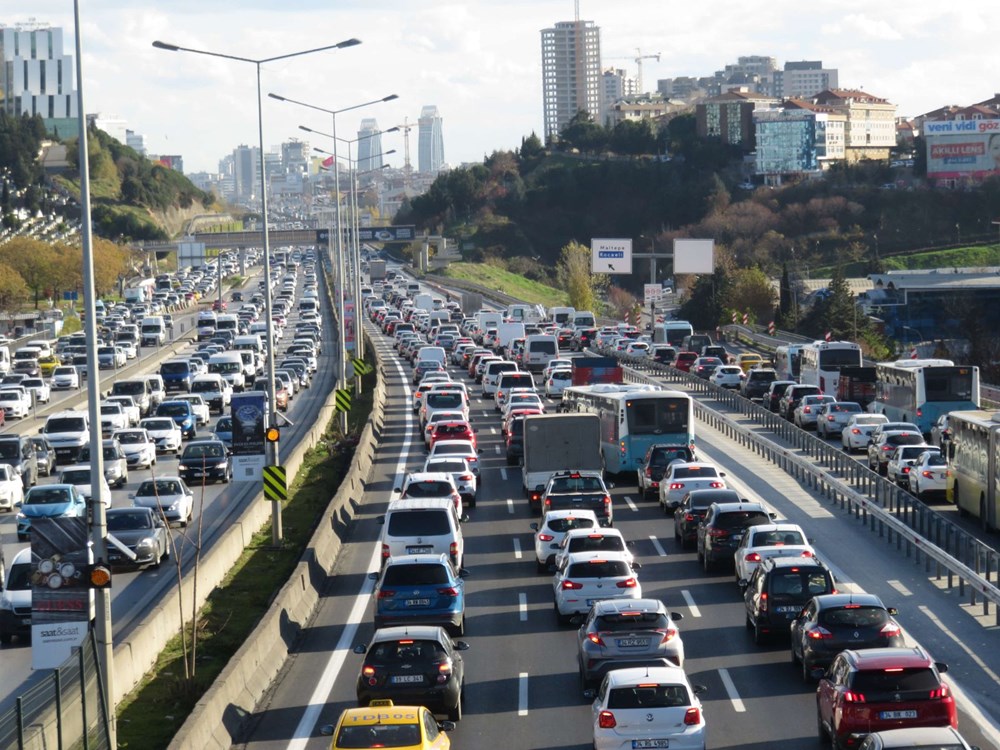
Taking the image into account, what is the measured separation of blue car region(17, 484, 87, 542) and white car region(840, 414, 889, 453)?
2421cm

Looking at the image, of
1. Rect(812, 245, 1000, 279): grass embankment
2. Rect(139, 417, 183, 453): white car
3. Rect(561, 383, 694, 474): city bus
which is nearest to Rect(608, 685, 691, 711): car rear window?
Rect(561, 383, 694, 474): city bus

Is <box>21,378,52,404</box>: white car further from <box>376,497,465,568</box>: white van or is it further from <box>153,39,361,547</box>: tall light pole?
<box>376,497,465,568</box>: white van

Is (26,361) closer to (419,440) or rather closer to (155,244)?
(419,440)

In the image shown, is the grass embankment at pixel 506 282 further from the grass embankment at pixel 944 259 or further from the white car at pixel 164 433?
the white car at pixel 164 433

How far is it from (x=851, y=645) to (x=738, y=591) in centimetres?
806

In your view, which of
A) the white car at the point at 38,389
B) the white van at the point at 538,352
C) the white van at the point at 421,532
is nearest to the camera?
the white van at the point at 421,532

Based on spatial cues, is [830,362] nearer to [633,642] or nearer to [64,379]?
[64,379]

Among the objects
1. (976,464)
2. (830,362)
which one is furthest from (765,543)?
(830,362)

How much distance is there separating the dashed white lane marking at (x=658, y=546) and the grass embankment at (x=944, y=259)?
13019cm

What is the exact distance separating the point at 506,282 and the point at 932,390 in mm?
127344

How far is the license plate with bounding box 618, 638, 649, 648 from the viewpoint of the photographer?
792 inches

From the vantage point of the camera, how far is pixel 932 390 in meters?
50.5

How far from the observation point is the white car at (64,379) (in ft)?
250

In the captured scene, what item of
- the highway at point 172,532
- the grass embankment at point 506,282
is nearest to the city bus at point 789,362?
the highway at point 172,532
